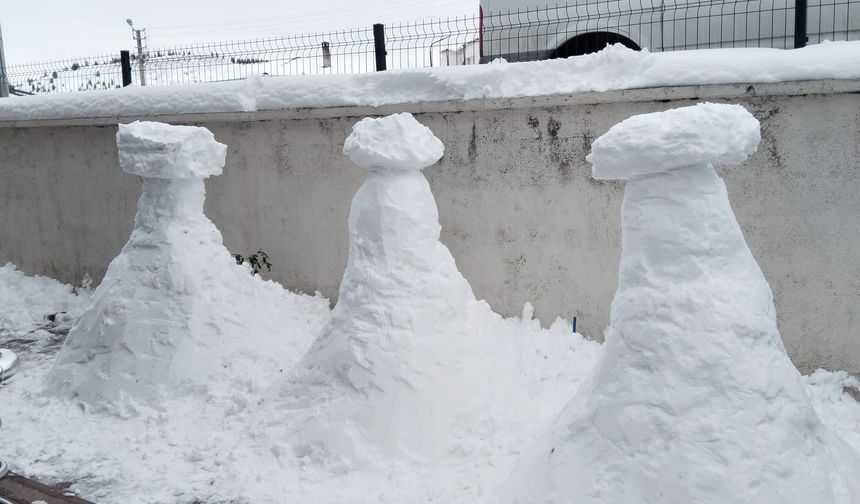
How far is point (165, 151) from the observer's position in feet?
18.4

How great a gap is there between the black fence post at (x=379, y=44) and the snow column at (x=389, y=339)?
9.65 feet

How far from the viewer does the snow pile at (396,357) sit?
14.7 ft

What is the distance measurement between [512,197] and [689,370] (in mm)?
3367

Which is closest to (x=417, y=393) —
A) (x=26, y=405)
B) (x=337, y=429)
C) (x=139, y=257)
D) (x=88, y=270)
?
(x=337, y=429)

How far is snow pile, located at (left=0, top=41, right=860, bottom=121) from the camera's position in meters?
5.18

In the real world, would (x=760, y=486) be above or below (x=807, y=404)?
below

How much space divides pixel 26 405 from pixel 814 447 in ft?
17.5

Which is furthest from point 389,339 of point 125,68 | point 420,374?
point 125,68

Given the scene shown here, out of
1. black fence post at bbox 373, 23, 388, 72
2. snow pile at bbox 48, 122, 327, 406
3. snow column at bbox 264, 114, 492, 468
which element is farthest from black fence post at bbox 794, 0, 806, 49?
snow pile at bbox 48, 122, 327, 406

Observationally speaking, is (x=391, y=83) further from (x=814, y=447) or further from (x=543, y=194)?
(x=814, y=447)

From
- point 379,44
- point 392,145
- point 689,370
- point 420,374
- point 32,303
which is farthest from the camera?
point 32,303

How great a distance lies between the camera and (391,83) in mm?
6777

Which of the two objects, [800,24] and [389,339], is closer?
[389,339]

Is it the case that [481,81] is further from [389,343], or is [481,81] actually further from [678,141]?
[678,141]
